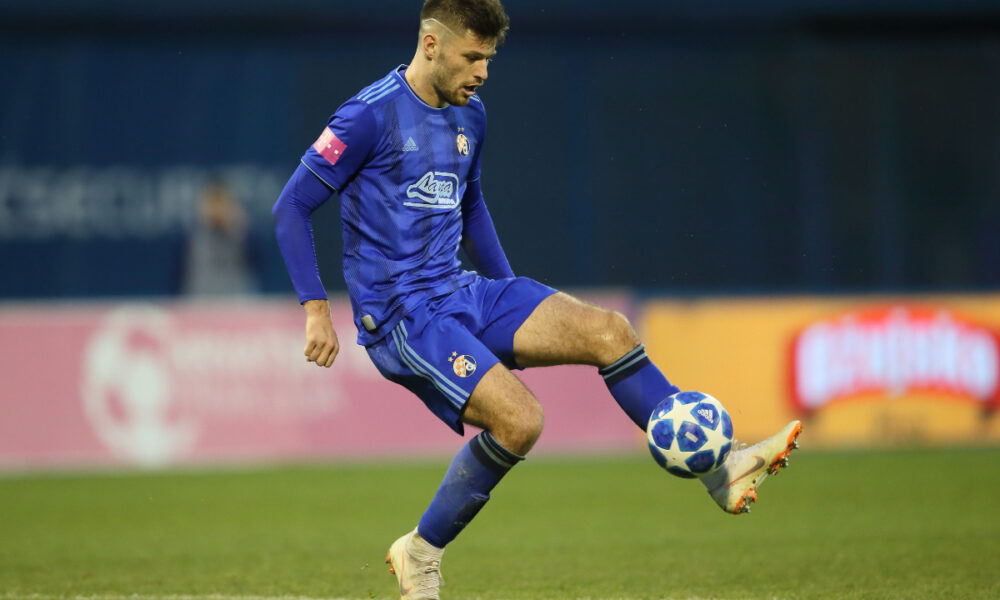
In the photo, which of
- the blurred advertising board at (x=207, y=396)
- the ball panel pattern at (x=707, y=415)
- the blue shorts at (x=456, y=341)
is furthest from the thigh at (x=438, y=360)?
the blurred advertising board at (x=207, y=396)

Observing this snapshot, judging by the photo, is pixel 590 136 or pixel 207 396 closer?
pixel 207 396

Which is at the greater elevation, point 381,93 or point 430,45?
point 430,45

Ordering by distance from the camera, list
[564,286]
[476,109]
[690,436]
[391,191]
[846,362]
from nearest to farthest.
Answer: [690,436], [391,191], [476,109], [846,362], [564,286]

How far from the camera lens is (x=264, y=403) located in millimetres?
10383

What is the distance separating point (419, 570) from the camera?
14.7ft

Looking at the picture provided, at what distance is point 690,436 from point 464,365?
0.75m

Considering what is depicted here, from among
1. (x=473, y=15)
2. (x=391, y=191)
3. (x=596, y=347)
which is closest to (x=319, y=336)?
(x=391, y=191)

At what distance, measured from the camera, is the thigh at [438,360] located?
4281mm

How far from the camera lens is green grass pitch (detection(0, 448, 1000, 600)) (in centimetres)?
521

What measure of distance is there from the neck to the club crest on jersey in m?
0.88

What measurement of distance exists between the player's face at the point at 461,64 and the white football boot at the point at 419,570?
1492 millimetres

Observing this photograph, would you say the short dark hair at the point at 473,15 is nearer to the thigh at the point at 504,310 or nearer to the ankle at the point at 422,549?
the thigh at the point at 504,310

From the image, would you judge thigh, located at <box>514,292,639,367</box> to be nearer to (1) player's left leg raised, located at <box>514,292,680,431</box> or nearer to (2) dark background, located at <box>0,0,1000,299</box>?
(1) player's left leg raised, located at <box>514,292,680,431</box>

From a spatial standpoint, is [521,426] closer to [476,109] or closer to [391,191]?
[391,191]
